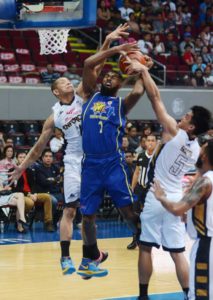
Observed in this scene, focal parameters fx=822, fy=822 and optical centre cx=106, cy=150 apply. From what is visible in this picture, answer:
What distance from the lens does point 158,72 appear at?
64.6 ft

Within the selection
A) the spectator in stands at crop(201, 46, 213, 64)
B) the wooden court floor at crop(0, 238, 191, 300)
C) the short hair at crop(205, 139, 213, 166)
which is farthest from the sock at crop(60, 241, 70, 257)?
the spectator in stands at crop(201, 46, 213, 64)

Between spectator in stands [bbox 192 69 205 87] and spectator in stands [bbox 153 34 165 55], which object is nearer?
spectator in stands [bbox 192 69 205 87]

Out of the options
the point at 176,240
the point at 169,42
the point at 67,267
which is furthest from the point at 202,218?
the point at 169,42

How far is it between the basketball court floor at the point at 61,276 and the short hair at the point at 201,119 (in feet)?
7.87

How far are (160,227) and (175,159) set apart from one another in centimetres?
73

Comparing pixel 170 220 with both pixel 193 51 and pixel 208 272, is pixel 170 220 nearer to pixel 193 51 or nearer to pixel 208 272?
pixel 208 272

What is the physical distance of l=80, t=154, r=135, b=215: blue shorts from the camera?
27.0ft

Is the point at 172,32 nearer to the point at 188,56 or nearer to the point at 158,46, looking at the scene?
the point at 188,56

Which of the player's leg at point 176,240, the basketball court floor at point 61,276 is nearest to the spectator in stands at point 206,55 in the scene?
the basketball court floor at point 61,276

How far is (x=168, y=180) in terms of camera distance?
8156mm

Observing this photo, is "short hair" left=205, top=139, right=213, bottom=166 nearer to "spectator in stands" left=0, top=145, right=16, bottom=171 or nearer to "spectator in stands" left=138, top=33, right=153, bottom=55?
"spectator in stands" left=0, top=145, right=16, bottom=171

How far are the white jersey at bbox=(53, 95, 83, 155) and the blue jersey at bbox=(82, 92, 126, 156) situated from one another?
635mm

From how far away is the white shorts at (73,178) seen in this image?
889 centimetres

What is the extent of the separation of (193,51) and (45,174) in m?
8.46
